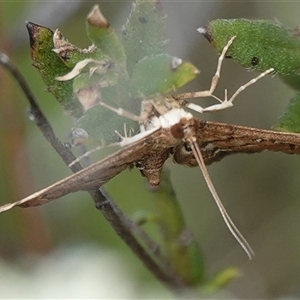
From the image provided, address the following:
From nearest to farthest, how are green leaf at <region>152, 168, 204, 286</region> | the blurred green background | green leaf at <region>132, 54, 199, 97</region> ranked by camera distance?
green leaf at <region>132, 54, 199, 97</region> < green leaf at <region>152, 168, 204, 286</region> < the blurred green background

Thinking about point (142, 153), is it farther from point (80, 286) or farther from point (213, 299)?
point (213, 299)

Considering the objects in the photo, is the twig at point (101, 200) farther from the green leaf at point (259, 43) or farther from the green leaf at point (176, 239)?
the green leaf at point (259, 43)

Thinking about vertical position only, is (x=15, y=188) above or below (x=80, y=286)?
above

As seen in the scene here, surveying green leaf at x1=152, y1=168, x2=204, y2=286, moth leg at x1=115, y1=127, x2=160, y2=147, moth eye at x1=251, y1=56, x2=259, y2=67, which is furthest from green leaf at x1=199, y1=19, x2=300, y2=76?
green leaf at x1=152, y1=168, x2=204, y2=286

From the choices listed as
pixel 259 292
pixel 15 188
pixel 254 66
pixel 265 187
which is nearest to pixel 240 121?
pixel 265 187

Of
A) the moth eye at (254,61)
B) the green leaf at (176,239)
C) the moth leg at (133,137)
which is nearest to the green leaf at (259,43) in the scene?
the moth eye at (254,61)

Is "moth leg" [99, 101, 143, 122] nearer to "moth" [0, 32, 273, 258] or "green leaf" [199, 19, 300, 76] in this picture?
"moth" [0, 32, 273, 258]

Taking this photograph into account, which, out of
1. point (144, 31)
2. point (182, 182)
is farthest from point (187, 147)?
point (182, 182)

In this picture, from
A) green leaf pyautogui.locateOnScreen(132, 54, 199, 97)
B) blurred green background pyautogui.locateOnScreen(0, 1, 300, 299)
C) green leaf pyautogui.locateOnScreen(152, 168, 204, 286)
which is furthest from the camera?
blurred green background pyautogui.locateOnScreen(0, 1, 300, 299)
